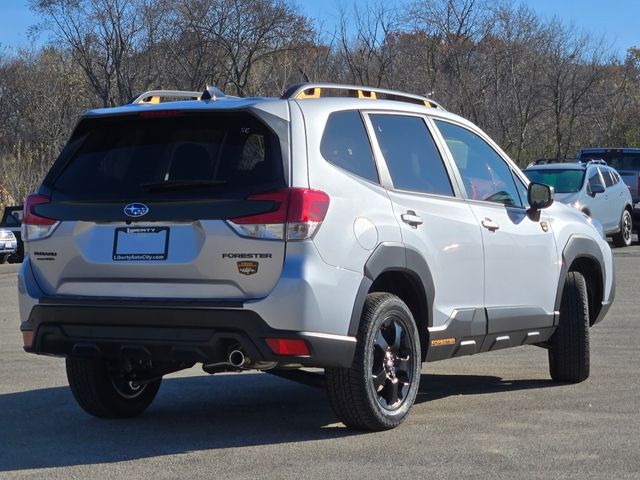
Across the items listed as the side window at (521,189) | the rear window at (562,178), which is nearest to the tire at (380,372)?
the side window at (521,189)

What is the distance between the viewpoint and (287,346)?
6.26 meters

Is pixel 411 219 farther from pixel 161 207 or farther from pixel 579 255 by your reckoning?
pixel 579 255

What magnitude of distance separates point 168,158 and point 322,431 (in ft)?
5.74

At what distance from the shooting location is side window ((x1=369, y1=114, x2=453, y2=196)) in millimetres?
7273

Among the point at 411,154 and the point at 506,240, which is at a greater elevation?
the point at 411,154

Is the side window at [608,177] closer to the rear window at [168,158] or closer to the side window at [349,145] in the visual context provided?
the side window at [349,145]

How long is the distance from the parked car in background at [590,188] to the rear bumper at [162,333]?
16713mm

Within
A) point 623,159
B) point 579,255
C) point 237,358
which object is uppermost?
point 623,159

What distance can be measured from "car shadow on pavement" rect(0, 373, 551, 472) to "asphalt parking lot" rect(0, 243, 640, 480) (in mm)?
10

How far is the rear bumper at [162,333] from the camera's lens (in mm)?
6273

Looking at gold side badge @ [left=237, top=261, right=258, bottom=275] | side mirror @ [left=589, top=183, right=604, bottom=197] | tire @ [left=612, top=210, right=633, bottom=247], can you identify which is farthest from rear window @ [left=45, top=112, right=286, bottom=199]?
tire @ [left=612, top=210, right=633, bottom=247]

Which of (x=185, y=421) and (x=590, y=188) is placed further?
(x=590, y=188)

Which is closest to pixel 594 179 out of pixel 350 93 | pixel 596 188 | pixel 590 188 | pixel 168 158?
pixel 596 188

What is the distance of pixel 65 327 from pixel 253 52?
35.9 m
